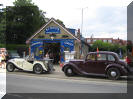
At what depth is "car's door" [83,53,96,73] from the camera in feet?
41.2

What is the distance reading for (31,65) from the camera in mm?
14438

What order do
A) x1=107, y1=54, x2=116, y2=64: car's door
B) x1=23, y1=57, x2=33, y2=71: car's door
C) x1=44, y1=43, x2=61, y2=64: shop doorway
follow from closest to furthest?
x1=107, y1=54, x2=116, y2=64: car's door < x1=23, y1=57, x2=33, y2=71: car's door < x1=44, y1=43, x2=61, y2=64: shop doorway

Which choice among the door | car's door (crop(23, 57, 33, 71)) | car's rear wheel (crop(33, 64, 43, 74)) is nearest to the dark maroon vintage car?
car's rear wheel (crop(33, 64, 43, 74))

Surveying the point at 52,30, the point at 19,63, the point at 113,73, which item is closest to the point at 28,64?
the point at 19,63

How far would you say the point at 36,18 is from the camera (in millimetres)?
51938

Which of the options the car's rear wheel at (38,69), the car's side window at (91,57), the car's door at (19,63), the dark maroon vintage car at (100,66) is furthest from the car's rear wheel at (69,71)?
the car's door at (19,63)

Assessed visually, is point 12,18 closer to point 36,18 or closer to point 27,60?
point 36,18

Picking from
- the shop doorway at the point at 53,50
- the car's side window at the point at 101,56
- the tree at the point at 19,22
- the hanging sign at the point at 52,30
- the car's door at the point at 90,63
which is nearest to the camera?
the car's side window at the point at 101,56

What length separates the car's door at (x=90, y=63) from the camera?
495 inches

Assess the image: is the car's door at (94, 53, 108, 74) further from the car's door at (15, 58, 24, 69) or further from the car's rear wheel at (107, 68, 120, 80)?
the car's door at (15, 58, 24, 69)

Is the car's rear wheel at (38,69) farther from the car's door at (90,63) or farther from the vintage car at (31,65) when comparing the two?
the car's door at (90,63)

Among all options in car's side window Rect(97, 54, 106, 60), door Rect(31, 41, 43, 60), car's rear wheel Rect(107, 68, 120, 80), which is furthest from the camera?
door Rect(31, 41, 43, 60)

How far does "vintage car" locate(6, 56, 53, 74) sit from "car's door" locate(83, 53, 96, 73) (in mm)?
3019
